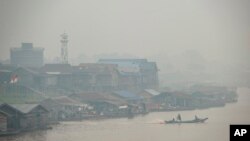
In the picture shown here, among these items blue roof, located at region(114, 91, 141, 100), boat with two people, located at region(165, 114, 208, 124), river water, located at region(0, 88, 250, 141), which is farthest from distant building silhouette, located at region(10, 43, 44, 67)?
boat with two people, located at region(165, 114, 208, 124)

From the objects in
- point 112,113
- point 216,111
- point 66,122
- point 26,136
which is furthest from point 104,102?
point 26,136

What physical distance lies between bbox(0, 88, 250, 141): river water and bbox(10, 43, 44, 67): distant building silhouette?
8.74 ft

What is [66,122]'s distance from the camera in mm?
9758

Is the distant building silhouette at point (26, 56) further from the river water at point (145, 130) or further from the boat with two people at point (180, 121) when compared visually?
the boat with two people at point (180, 121)

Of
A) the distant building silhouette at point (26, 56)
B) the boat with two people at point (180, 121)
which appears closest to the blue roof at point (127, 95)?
the boat with two people at point (180, 121)

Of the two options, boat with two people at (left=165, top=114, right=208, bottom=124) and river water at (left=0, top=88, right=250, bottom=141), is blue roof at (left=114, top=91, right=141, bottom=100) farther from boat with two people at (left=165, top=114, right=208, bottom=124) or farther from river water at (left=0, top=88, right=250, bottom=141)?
boat with two people at (left=165, top=114, right=208, bottom=124)

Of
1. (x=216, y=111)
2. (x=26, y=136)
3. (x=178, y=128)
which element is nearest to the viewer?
(x=26, y=136)

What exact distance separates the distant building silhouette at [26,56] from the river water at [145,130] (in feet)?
8.74

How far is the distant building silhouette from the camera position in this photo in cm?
1265

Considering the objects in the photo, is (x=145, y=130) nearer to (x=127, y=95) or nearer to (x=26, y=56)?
(x=127, y=95)

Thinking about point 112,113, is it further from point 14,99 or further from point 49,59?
point 49,59

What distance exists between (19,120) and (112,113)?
228cm

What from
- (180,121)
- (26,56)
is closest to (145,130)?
(180,121)

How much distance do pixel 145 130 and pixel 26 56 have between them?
13.4 ft
